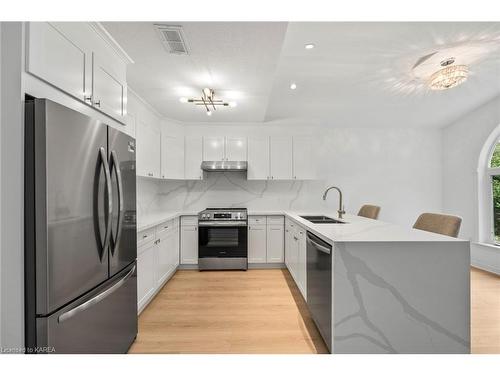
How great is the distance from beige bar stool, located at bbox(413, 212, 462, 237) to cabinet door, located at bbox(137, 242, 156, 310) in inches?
106

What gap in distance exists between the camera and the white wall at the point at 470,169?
149 inches

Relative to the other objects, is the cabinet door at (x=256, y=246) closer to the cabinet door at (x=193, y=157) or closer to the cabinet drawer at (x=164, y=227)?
the cabinet drawer at (x=164, y=227)

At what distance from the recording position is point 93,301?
54.2 inches

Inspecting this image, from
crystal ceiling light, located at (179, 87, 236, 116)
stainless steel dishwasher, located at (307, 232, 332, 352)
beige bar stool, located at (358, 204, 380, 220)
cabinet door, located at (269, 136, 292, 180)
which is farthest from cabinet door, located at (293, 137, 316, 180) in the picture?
stainless steel dishwasher, located at (307, 232, 332, 352)

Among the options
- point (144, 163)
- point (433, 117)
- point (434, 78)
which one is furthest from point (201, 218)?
point (433, 117)

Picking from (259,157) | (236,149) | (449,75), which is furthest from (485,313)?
(236,149)

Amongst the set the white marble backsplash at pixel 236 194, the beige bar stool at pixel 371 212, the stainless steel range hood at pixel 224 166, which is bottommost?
the beige bar stool at pixel 371 212

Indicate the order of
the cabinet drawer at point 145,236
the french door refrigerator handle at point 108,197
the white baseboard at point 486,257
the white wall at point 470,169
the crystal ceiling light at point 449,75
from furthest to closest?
1. the white wall at point 470,169
2. the white baseboard at point 486,257
3. the crystal ceiling light at point 449,75
4. the cabinet drawer at point 145,236
5. the french door refrigerator handle at point 108,197

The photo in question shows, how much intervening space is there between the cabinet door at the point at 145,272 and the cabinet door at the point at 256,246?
155cm

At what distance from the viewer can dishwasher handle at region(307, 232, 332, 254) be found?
67.0 inches

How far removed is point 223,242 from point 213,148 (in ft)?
5.19

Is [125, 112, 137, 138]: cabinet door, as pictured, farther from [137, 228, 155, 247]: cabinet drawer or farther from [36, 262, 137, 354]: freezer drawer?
[36, 262, 137, 354]: freezer drawer

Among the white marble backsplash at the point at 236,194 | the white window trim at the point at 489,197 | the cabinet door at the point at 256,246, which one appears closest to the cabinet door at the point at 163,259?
the white marble backsplash at the point at 236,194

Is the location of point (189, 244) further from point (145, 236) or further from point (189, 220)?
point (145, 236)
